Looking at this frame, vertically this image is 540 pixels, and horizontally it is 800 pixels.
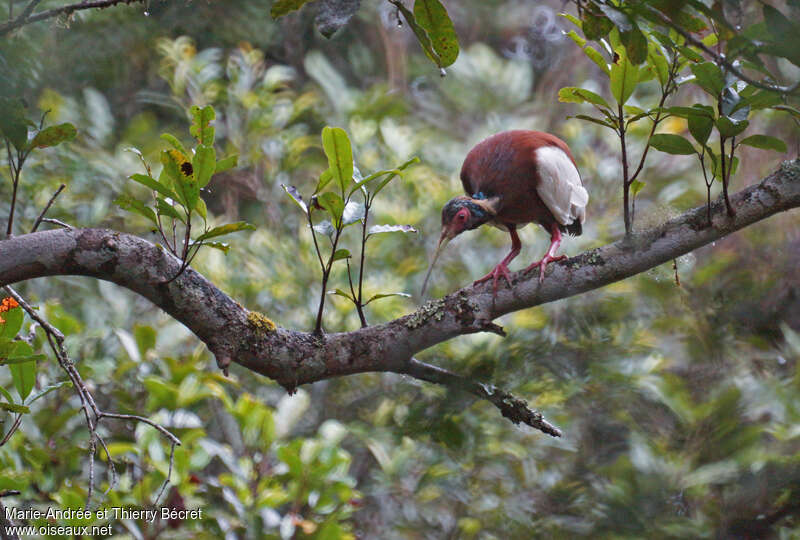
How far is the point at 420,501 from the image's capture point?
3154 mm

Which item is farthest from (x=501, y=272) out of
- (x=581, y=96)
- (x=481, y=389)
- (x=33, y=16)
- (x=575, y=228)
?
(x=33, y=16)

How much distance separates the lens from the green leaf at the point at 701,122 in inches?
51.3

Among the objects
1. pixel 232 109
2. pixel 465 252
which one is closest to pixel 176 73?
pixel 232 109

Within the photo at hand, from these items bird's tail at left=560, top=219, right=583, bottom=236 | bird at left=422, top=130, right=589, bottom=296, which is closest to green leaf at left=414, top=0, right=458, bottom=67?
bird at left=422, top=130, right=589, bottom=296

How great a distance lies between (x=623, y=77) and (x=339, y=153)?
561 mm

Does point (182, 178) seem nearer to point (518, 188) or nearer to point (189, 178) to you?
point (189, 178)

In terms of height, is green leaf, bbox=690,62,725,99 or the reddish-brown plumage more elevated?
the reddish-brown plumage

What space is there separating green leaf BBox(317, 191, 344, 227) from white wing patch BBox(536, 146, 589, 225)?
96 cm

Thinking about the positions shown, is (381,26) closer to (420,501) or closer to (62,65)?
(62,65)

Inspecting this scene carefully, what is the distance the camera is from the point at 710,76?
1.27 m

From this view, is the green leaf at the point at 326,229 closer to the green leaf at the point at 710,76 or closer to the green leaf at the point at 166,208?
the green leaf at the point at 166,208

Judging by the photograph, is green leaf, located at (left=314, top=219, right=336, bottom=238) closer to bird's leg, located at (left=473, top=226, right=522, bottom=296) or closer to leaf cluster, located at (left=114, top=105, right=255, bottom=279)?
leaf cluster, located at (left=114, top=105, right=255, bottom=279)

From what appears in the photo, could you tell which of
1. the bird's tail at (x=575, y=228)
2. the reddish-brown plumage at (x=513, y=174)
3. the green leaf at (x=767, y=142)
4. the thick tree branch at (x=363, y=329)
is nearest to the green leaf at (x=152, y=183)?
the thick tree branch at (x=363, y=329)

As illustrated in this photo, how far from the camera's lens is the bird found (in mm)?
2176
